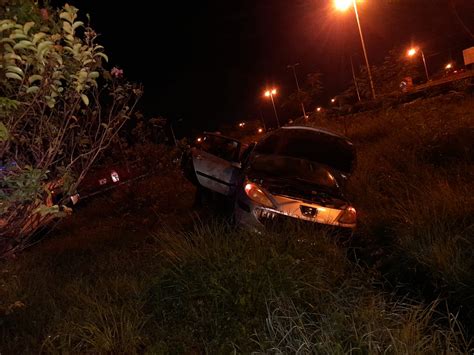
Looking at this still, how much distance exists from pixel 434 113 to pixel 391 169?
4.46 m

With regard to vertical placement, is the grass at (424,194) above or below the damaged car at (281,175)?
below

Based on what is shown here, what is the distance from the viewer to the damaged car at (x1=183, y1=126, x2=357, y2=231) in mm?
5320

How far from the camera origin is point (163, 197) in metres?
10.4

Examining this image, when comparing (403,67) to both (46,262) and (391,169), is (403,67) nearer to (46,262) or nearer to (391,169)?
(391,169)

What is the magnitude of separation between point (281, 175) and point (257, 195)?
1.00 metres

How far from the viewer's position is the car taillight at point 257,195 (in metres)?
5.39

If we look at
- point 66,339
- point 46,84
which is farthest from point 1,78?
point 66,339

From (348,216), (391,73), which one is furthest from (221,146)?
(391,73)

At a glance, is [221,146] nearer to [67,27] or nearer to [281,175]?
[281,175]

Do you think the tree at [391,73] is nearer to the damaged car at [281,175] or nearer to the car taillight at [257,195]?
the damaged car at [281,175]

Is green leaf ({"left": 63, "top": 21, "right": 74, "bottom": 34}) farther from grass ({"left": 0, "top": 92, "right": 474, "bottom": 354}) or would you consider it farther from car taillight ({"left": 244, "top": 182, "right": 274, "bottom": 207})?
car taillight ({"left": 244, "top": 182, "right": 274, "bottom": 207})

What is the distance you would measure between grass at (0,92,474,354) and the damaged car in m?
0.52

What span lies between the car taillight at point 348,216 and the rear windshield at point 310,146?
198 cm

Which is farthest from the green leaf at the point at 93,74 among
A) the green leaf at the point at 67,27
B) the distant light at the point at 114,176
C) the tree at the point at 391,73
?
the tree at the point at 391,73
